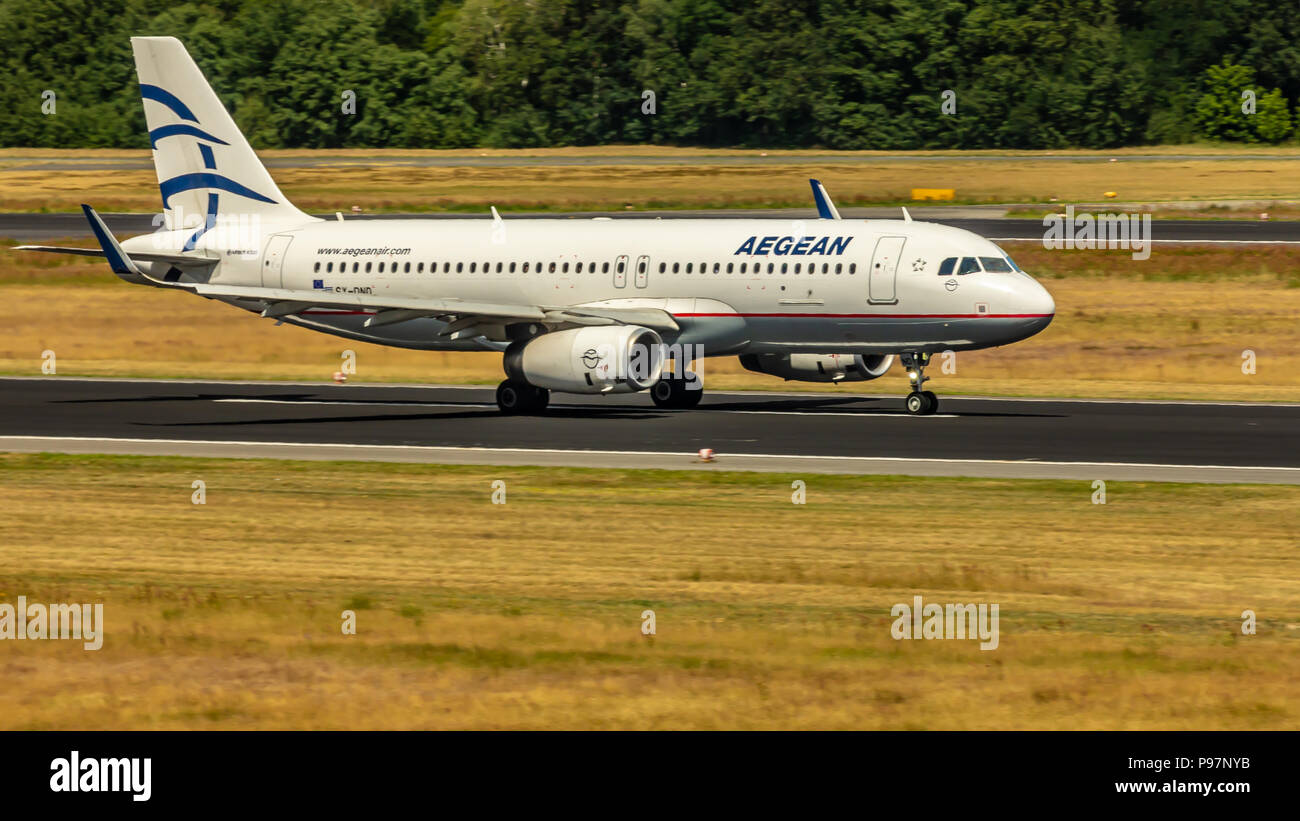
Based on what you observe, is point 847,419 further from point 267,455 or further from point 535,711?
point 535,711

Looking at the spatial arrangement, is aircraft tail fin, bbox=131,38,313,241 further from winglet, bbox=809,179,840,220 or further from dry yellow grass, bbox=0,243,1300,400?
winglet, bbox=809,179,840,220

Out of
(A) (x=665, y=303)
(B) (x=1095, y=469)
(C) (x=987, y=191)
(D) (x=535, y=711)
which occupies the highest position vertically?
(C) (x=987, y=191)

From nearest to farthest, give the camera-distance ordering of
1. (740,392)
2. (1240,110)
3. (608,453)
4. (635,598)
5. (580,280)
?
(635,598), (608,453), (580,280), (740,392), (1240,110)

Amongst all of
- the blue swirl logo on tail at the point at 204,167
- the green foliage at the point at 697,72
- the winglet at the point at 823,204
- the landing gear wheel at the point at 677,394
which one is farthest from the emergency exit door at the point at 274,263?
the green foliage at the point at 697,72

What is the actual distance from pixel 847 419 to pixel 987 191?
181ft

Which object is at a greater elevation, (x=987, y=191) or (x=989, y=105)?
(x=989, y=105)

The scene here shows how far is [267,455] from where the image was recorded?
3322 centimetres

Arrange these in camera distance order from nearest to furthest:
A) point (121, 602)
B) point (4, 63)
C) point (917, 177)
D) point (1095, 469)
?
point (121, 602)
point (1095, 469)
point (917, 177)
point (4, 63)

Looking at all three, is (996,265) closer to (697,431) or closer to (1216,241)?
(697,431)

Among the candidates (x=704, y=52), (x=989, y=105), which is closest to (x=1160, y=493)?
(x=989, y=105)

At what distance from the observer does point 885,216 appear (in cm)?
7412

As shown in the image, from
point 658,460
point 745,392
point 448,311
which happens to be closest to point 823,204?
point 745,392

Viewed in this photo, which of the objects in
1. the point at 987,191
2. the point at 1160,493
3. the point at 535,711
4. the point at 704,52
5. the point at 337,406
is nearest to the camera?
the point at 535,711

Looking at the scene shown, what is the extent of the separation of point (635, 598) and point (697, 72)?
109705 millimetres
